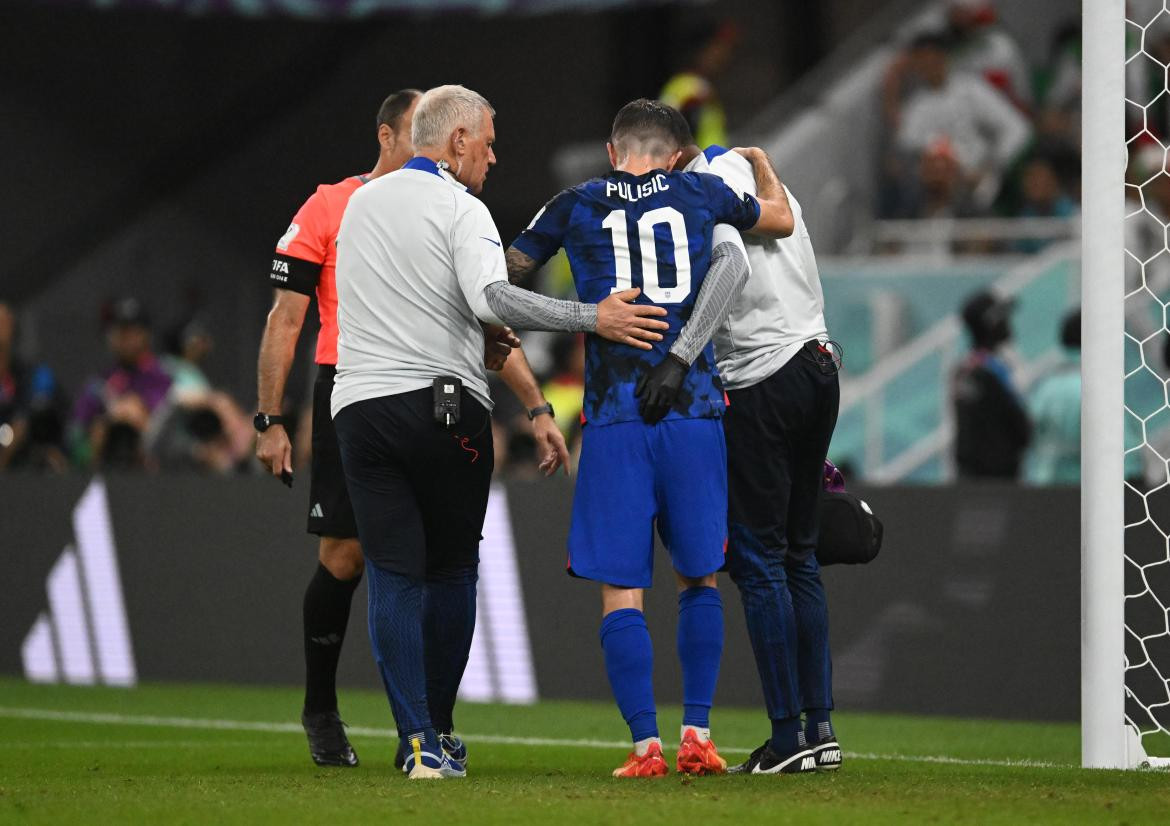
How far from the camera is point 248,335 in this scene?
2038 centimetres

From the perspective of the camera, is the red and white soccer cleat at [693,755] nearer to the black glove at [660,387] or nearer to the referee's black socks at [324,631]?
the black glove at [660,387]

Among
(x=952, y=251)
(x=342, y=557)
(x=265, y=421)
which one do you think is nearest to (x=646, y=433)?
(x=342, y=557)

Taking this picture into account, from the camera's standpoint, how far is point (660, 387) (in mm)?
5832

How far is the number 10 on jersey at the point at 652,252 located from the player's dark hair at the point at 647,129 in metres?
0.23

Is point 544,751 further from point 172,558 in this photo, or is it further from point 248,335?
point 248,335

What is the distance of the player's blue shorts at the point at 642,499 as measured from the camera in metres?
5.88

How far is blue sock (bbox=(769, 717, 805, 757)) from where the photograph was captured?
6.20m

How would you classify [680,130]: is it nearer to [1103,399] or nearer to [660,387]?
[660,387]

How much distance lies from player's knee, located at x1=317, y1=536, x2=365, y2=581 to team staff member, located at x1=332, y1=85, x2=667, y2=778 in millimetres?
793

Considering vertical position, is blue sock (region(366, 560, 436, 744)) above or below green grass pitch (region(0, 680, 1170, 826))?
above

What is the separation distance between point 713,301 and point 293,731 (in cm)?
359

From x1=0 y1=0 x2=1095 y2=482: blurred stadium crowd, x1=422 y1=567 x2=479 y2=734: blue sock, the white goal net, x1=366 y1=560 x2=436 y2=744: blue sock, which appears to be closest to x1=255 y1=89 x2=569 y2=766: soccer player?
x1=422 y1=567 x2=479 y2=734: blue sock

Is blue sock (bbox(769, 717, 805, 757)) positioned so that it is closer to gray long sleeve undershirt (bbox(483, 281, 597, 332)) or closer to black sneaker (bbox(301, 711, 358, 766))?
gray long sleeve undershirt (bbox(483, 281, 597, 332))

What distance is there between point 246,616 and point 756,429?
5600 millimetres
